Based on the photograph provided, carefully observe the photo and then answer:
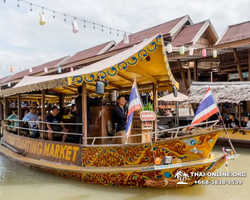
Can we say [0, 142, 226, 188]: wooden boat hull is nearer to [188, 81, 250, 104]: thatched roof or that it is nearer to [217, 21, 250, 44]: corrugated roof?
[188, 81, 250, 104]: thatched roof

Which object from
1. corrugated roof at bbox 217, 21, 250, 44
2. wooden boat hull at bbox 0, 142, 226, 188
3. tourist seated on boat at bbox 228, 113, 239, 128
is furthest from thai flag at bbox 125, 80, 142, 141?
corrugated roof at bbox 217, 21, 250, 44

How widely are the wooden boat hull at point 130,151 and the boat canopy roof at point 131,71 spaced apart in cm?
126

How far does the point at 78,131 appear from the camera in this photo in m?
5.88

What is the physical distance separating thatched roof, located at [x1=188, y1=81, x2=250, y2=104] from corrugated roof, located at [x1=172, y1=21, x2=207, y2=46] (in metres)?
2.66

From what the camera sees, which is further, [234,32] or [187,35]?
[187,35]

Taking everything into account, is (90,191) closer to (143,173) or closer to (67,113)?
(143,173)

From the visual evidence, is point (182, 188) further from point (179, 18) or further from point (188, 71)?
point (179, 18)

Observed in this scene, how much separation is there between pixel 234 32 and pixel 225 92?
3.88m

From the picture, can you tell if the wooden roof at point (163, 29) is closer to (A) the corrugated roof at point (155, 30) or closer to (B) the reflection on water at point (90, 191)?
(A) the corrugated roof at point (155, 30)

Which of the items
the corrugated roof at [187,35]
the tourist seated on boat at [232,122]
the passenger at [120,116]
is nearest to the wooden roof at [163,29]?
the corrugated roof at [187,35]

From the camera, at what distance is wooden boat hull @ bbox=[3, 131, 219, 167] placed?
4234 mm

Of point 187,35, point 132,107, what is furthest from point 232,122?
point 132,107

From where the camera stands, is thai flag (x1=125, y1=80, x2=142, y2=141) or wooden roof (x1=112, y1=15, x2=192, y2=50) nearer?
thai flag (x1=125, y1=80, x2=142, y2=141)

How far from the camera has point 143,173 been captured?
4.53 m
